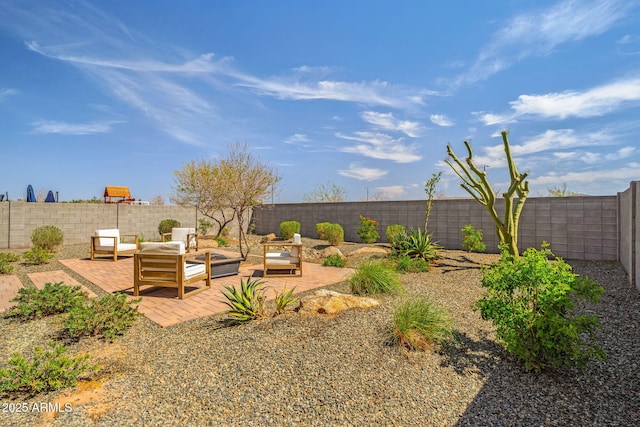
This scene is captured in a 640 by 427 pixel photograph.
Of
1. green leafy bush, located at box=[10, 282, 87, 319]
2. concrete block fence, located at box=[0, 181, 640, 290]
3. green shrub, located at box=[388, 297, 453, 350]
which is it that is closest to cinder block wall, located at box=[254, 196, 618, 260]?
concrete block fence, located at box=[0, 181, 640, 290]

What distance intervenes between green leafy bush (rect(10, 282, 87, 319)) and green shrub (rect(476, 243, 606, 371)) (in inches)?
202

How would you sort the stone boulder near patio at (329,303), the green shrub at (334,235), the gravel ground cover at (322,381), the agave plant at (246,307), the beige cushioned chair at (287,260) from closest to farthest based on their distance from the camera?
the gravel ground cover at (322,381), the agave plant at (246,307), the stone boulder near patio at (329,303), the beige cushioned chair at (287,260), the green shrub at (334,235)

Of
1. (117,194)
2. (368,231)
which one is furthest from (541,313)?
(117,194)

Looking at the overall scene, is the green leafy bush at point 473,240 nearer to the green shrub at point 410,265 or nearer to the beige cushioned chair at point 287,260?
the green shrub at point 410,265

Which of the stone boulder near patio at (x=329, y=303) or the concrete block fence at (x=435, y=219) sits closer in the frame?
the stone boulder near patio at (x=329, y=303)

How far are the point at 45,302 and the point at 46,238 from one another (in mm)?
7433

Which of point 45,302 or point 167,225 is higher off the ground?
point 167,225

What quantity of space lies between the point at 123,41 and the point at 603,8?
10259 mm

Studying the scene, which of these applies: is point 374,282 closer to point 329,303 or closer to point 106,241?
point 329,303

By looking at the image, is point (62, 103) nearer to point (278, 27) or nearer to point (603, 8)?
point (278, 27)

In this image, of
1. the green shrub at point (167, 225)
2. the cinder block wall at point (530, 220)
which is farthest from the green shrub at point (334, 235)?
the green shrub at point (167, 225)

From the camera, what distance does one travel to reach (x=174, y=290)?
5.80m

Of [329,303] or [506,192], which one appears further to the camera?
[506,192]

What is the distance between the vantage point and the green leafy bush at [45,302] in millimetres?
4271
